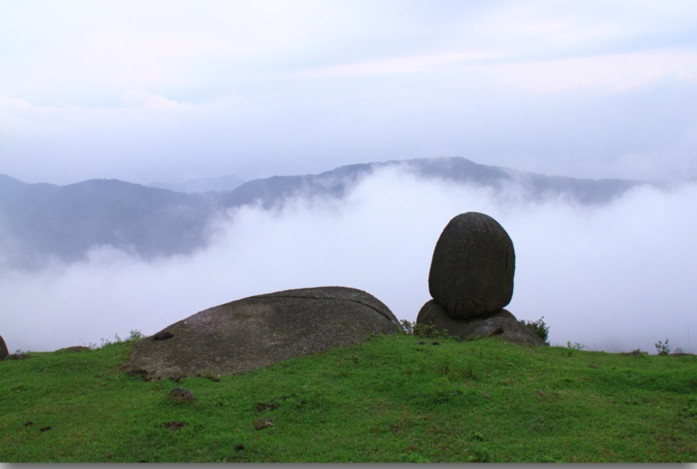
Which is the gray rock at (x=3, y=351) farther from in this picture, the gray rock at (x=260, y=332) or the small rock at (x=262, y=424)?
the small rock at (x=262, y=424)

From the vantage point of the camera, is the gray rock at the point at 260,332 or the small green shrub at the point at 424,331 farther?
the small green shrub at the point at 424,331

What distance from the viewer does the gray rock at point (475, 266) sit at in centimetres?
1583

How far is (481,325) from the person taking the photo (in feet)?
50.8

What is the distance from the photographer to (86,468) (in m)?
7.32

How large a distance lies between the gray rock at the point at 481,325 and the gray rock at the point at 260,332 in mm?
2105

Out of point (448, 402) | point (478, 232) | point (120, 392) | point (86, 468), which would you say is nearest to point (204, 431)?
point (86, 468)

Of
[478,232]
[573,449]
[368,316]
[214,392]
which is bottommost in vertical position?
[573,449]

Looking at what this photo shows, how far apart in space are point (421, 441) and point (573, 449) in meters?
1.66

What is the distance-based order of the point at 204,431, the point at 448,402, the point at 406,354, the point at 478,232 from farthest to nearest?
the point at 478,232
the point at 406,354
the point at 448,402
the point at 204,431

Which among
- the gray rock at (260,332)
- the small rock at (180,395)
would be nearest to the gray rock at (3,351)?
the gray rock at (260,332)

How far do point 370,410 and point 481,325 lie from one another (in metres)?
7.10

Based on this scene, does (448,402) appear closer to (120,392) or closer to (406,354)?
(406,354)

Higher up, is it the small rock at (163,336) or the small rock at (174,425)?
the small rock at (163,336)

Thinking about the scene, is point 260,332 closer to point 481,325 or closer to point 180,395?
point 180,395
